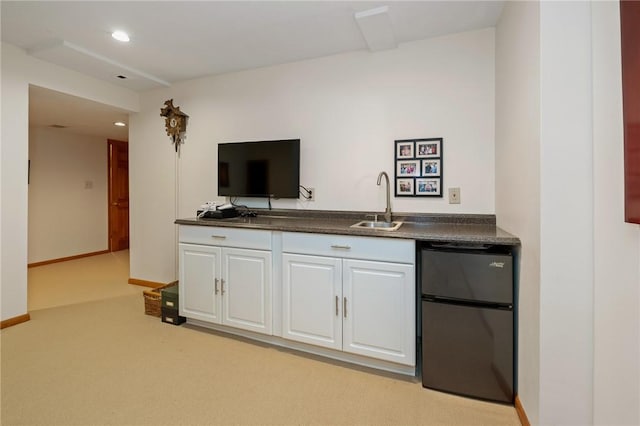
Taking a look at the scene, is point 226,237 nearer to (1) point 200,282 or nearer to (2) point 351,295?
(1) point 200,282

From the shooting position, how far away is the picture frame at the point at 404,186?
104 inches

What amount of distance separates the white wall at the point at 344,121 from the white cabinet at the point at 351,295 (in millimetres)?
733

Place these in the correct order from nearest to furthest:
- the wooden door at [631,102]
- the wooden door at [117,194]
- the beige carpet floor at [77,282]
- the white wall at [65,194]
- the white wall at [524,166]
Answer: the wooden door at [631,102], the white wall at [524,166], the beige carpet floor at [77,282], the white wall at [65,194], the wooden door at [117,194]

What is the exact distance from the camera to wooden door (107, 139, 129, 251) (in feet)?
19.7

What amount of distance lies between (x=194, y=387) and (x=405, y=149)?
7.40 ft

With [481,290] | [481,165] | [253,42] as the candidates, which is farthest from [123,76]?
[481,290]

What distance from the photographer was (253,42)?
2.67 metres

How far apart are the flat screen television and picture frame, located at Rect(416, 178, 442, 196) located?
3.49 ft

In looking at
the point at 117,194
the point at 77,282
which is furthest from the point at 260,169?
the point at 117,194

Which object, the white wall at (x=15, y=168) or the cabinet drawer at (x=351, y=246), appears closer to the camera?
the cabinet drawer at (x=351, y=246)

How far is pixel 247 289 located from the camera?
2496 mm

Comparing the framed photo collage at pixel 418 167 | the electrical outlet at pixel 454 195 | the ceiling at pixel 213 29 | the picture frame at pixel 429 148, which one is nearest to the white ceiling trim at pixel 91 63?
the ceiling at pixel 213 29

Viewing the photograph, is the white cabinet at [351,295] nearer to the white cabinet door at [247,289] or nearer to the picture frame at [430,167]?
the white cabinet door at [247,289]

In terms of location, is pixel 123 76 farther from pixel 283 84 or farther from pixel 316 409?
pixel 316 409
